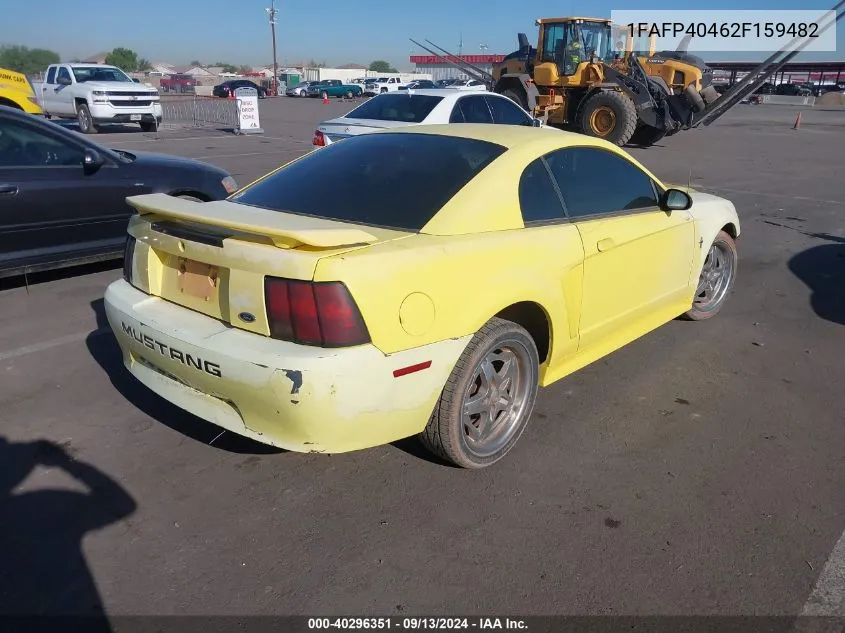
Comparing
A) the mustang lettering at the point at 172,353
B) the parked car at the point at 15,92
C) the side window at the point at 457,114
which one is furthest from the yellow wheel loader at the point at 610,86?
the mustang lettering at the point at 172,353

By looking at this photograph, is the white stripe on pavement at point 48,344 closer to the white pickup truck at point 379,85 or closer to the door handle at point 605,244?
the door handle at point 605,244

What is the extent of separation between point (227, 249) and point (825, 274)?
244 inches

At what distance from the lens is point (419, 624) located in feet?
7.55

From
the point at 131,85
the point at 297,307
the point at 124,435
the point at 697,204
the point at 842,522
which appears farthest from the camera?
the point at 131,85

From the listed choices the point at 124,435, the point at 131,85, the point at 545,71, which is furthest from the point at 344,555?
the point at 131,85

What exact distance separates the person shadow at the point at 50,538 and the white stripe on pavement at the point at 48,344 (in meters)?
1.22

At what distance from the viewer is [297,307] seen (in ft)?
8.41

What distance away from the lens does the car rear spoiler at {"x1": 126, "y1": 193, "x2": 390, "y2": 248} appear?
8.47 feet

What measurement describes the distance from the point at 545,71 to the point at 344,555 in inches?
689

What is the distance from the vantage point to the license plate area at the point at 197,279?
2865 mm

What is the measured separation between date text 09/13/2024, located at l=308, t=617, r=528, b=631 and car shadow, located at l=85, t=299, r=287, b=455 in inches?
45.4

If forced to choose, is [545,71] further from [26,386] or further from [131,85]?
[26,386]

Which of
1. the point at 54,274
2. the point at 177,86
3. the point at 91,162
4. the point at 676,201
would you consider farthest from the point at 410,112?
the point at 177,86

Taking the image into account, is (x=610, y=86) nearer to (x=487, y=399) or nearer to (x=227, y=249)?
(x=487, y=399)
